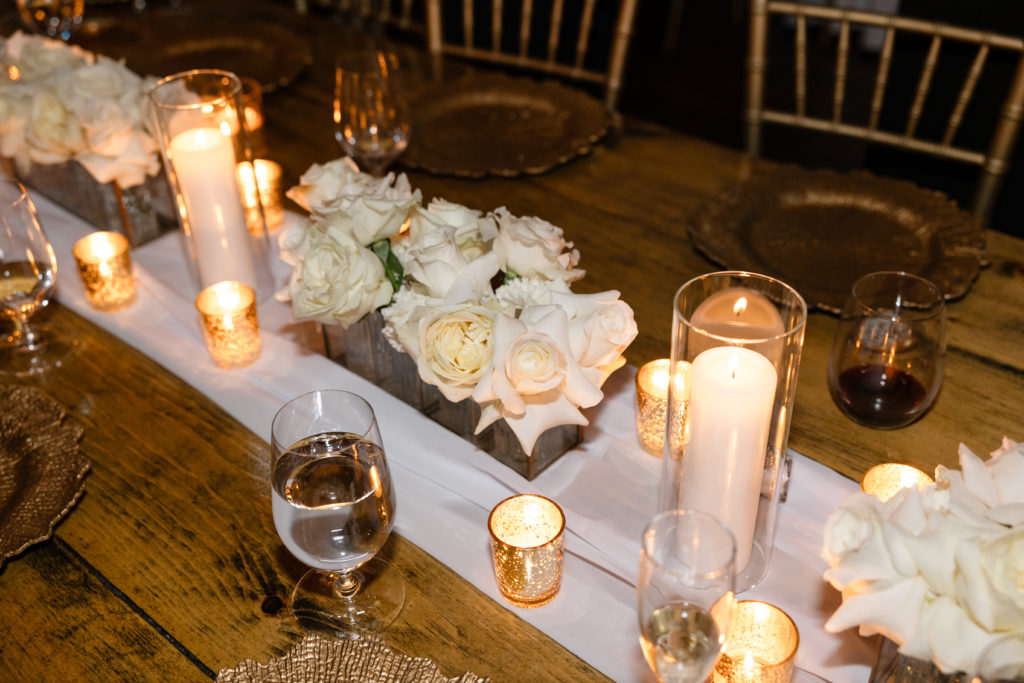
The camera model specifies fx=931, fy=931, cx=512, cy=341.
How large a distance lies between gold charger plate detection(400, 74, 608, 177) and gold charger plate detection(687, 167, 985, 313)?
0.28m

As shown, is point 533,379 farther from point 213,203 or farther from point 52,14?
point 52,14

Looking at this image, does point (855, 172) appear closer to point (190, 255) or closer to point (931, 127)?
point (190, 255)

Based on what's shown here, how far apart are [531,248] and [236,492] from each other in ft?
1.24

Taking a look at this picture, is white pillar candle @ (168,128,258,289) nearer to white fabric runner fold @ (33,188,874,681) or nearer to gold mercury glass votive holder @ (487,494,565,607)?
white fabric runner fold @ (33,188,874,681)

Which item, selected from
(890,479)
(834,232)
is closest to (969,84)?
(834,232)

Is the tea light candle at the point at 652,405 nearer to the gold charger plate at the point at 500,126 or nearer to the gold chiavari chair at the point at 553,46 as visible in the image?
the gold charger plate at the point at 500,126

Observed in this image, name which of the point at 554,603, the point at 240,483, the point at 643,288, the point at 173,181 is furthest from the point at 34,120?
the point at 554,603

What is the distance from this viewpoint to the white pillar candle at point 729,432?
26.5 inches

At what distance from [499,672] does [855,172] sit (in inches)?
35.3

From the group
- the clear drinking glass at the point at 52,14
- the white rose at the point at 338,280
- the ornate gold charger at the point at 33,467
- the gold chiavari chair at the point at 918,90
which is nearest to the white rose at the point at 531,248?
the white rose at the point at 338,280

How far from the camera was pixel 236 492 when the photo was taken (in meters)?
0.91

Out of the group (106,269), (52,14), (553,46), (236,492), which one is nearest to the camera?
(236,492)

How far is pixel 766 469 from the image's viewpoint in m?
0.75

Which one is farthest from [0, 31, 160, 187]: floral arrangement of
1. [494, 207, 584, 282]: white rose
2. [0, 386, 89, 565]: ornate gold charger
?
[494, 207, 584, 282]: white rose
